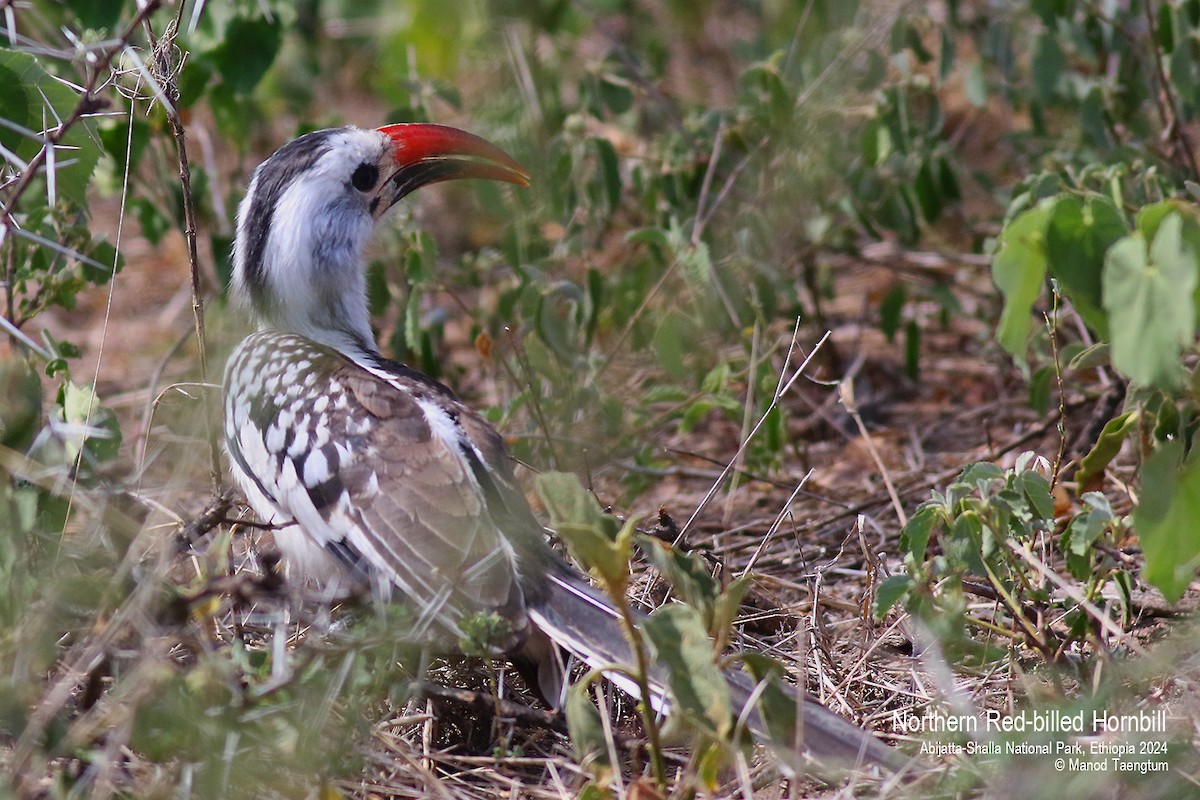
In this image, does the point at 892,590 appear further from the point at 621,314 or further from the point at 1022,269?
the point at 621,314

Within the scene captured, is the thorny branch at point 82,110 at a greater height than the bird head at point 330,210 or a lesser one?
greater

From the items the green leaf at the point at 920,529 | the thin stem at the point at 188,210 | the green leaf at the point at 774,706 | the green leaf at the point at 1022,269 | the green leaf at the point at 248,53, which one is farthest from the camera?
the green leaf at the point at 248,53

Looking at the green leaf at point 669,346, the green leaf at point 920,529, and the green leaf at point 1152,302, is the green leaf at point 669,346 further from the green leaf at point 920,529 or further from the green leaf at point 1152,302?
the green leaf at point 1152,302

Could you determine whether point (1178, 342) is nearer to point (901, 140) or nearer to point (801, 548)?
point (801, 548)

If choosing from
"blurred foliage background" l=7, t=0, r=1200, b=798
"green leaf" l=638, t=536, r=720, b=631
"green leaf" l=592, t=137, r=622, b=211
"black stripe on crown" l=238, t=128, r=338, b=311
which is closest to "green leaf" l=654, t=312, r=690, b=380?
"blurred foliage background" l=7, t=0, r=1200, b=798

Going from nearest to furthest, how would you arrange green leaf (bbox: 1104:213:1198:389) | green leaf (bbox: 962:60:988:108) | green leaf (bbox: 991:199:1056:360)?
1. green leaf (bbox: 1104:213:1198:389)
2. green leaf (bbox: 991:199:1056:360)
3. green leaf (bbox: 962:60:988:108)

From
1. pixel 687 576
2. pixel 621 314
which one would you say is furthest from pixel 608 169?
pixel 687 576

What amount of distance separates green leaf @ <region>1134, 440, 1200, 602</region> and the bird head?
2045 mm

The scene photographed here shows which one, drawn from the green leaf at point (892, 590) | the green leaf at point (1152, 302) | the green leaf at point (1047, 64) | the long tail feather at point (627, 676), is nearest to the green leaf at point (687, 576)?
the long tail feather at point (627, 676)

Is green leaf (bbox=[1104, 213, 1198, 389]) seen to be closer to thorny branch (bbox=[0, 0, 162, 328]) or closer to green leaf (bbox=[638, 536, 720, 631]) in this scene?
green leaf (bbox=[638, 536, 720, 631])

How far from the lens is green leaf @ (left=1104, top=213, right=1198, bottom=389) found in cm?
163

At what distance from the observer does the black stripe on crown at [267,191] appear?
3.23 m

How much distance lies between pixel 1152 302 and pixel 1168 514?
0.44 metres

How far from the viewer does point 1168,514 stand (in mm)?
1942
